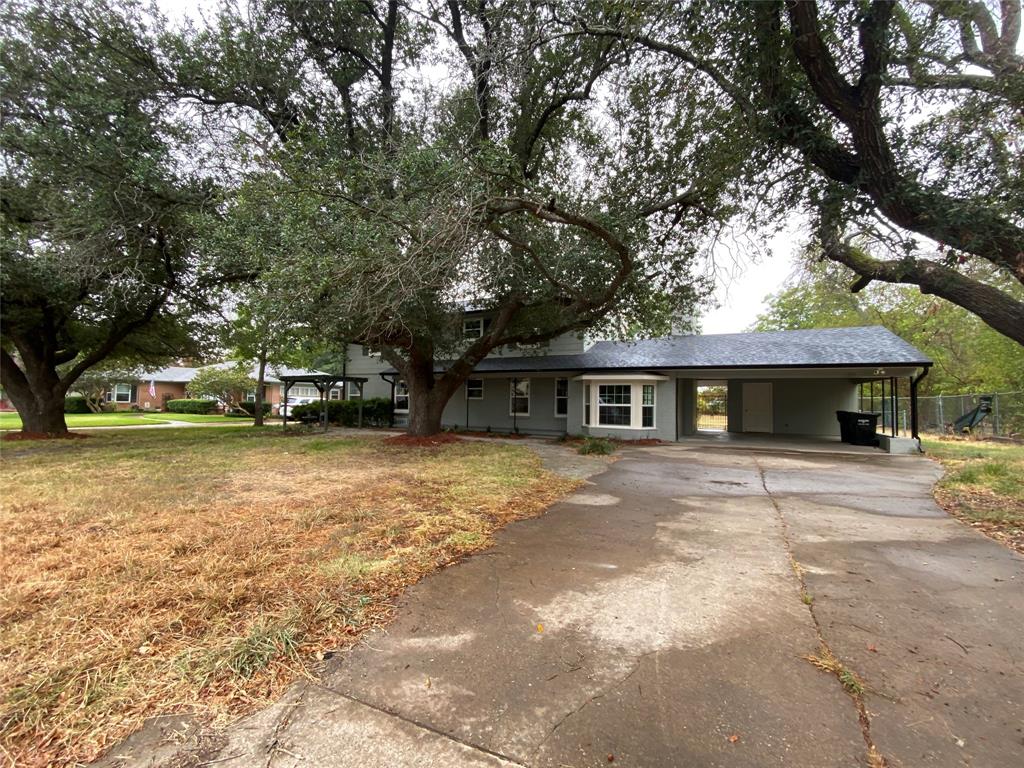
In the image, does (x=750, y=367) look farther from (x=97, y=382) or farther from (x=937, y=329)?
Result: (x=97, y=382)

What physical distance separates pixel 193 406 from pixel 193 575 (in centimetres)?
3636

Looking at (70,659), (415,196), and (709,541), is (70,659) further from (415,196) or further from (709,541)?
(415,196)

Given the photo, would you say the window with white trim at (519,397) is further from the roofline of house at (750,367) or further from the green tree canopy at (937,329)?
the green tree canopy at (937,329)

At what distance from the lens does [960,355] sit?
2489cm

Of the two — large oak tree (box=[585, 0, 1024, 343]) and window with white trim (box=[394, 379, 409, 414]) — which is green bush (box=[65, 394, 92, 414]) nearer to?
window with white trim (box=[394, 379, 409, 414])

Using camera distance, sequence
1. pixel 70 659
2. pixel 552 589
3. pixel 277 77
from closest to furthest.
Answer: pixel 70 659 → pixel 552 589 → pixel 277 77

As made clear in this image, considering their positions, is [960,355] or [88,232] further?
Result: [960,355]

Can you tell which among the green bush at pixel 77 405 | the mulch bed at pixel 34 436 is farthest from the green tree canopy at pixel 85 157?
the green bush at pixel 77 405

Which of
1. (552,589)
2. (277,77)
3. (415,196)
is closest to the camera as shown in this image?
(552,589)

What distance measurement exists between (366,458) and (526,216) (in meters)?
6.18

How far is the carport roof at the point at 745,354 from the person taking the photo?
1311 centimetres

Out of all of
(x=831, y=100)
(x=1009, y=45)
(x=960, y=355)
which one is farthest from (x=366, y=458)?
(x=960, y=355)

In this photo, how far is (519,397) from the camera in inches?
723

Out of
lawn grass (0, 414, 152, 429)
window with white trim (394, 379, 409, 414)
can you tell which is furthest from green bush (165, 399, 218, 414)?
window with white trim (394, 379, 409, 414)
